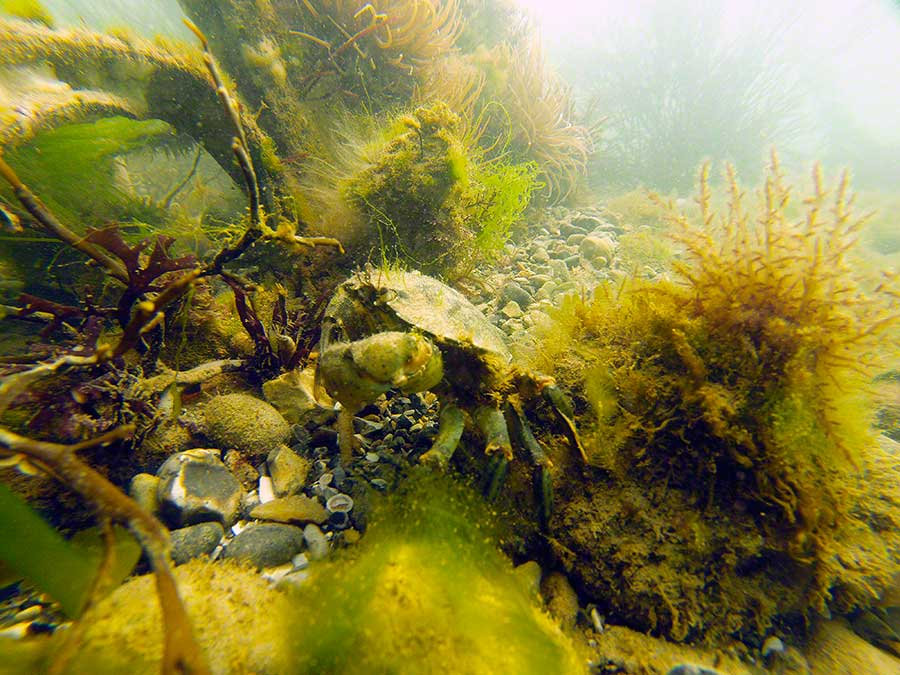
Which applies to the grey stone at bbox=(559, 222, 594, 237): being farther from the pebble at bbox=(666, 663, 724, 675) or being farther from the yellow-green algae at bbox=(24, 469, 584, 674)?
the pebble at bbox=(666, 663, 724, 675)

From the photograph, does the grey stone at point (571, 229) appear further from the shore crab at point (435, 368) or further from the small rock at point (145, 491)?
the small rock at point (145, 491)

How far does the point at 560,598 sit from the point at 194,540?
82.4 inches

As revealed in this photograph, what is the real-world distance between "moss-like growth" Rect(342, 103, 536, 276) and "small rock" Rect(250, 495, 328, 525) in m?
2.36

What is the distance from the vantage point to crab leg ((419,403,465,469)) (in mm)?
2053

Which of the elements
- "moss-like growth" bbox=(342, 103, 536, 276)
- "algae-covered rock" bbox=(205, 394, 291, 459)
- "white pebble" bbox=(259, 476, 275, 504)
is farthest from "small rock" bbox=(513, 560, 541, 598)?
"moss-like growth" bbox=(342, 103, 536, 276)

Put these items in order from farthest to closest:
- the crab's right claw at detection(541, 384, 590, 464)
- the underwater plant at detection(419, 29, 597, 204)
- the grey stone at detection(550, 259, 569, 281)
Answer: the underwater plant at detection(419, 29, 597, 204)
the grey stone at detection(550, 259, 569, 281)
the crab's right claw at detection(541, 384, 590, 464)

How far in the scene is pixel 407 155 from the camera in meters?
3.88

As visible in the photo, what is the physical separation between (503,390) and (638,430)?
86 cm

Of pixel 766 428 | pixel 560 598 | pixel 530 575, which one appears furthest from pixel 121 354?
pixel 766 428

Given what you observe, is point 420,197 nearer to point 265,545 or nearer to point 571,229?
point 265,545

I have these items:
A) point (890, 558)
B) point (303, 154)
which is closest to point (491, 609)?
point (890, 558)

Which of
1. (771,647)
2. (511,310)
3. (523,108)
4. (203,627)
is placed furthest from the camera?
(523,108)

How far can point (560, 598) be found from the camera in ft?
6.57

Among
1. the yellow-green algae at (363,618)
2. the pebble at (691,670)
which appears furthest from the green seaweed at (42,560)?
the pebble at (691,670)
